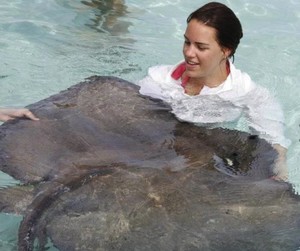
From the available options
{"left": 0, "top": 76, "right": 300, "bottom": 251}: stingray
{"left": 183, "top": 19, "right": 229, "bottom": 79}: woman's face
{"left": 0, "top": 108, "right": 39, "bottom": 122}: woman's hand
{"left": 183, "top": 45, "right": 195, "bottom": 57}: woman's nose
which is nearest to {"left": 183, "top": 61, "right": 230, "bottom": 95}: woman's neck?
{"left": 183, "top": 19, "right": 229, "bottom": 79}: woman's face

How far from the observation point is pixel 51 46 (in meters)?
6.62

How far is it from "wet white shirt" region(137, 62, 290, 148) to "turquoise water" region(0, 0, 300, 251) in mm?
486

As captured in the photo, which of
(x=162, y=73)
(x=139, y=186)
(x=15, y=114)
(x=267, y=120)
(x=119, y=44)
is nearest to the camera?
(x=139, y=186)

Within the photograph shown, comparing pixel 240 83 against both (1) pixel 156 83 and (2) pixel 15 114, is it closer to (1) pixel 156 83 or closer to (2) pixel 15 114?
(1) pixel 156 83

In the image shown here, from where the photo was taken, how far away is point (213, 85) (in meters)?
4.48

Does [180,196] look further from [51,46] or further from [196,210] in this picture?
[51,46]

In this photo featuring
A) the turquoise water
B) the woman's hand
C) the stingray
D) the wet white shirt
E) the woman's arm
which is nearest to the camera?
the stingray

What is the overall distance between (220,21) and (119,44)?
2.83 metres

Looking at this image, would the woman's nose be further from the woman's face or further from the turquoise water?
the turquoise water

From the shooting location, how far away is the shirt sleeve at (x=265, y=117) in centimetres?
411

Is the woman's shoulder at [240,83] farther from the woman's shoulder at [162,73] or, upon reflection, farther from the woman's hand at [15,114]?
the woman's hand at [15,114]

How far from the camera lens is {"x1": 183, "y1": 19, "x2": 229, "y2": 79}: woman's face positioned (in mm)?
4043

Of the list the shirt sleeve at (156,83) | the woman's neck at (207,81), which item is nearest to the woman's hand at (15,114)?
the shirt sleeve at (156,83)

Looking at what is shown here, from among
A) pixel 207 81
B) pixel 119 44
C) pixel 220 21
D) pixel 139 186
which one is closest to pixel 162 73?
pixel 207 81
